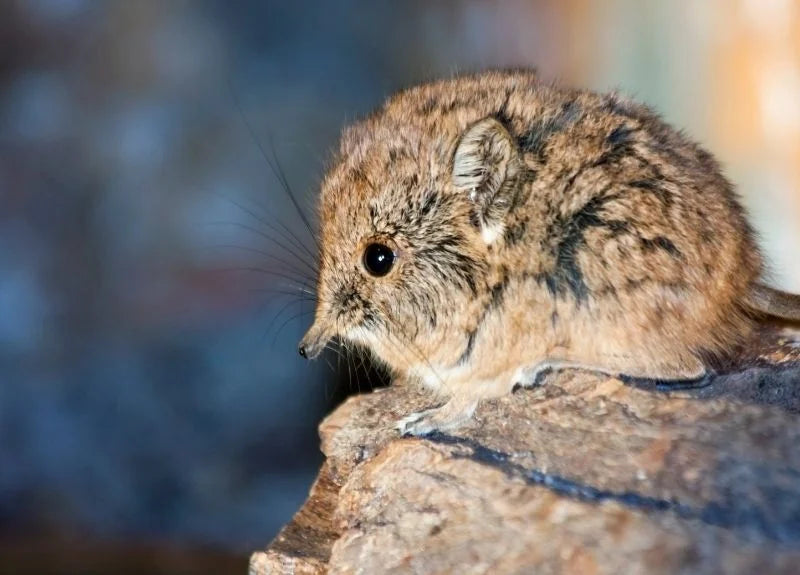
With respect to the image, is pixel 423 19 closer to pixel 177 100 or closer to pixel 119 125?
pixel 177 100

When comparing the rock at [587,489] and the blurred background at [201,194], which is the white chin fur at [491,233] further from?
the blurred background at [201,194]

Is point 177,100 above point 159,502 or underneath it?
above

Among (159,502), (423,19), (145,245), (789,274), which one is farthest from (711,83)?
(159,502)

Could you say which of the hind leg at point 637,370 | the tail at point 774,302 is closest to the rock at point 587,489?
the hind leg at point 637,370

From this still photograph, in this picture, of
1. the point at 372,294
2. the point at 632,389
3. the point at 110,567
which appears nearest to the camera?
the point at 632,389

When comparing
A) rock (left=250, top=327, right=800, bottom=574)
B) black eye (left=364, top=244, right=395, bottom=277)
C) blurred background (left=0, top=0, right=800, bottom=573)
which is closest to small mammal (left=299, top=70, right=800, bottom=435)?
black eye (left=364, top=244, right=395, bottom=277)

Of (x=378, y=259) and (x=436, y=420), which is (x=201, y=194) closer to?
(x=378, y=259)
